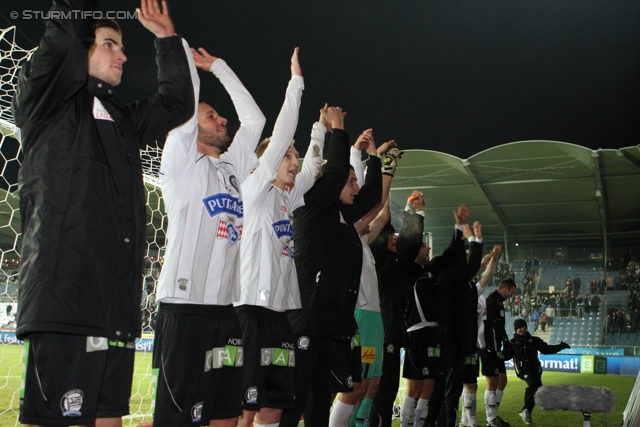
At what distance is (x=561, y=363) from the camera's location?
2247 centimetres

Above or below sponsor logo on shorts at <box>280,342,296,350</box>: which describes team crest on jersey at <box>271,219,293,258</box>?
above

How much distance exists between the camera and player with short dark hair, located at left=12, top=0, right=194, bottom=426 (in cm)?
219

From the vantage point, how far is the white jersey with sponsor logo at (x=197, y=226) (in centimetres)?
333

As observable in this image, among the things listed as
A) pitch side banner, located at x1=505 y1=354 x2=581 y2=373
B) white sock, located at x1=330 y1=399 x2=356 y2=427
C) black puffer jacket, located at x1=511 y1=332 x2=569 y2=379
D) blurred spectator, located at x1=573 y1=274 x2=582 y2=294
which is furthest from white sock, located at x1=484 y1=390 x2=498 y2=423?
blurred spectator, located at x1=573 y1=274 x2=582 y2=294

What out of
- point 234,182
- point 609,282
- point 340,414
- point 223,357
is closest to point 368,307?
point 340,414

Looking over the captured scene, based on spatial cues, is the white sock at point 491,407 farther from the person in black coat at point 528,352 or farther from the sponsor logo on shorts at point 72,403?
the sponsor logo on shorts at point 72,403

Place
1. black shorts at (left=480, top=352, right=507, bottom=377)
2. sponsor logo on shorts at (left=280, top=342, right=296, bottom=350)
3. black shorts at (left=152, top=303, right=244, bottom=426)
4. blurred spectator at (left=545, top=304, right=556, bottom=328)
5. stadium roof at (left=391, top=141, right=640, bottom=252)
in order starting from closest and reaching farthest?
black shorts at (left=152, top=303, right=244, bottom=426) → sponsor logo on shorts at (left=280, top=342, right=296, bottom=350) → black shorts at (left=480, top=352, right=507, bottom=377) → stadium roof at (left=391, top=141, right=640, bottom=252) → blurred spectator at (left=545, top=304, right=556, bottom=328)

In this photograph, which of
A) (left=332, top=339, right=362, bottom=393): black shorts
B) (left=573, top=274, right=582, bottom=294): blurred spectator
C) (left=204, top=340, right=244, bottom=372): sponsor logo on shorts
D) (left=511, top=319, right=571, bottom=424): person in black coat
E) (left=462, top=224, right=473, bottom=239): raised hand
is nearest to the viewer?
(left=204, top=340, right=244, bottom=372): sponsor logo on shorts

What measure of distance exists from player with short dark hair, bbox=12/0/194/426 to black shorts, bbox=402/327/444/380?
4.81m

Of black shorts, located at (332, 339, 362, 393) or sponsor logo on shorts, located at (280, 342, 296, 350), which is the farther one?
black shorts, located at (332, 339, 362, 393)

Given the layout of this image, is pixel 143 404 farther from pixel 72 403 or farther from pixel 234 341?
pixel 72 403

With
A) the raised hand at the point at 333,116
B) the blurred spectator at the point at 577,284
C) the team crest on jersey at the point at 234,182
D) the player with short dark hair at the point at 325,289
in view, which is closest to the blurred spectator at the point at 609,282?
the blurred spectator at the point at 577,284

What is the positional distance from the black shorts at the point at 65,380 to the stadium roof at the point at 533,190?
61.4 feet

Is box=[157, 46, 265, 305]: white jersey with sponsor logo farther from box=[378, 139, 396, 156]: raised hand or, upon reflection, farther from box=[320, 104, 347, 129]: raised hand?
box=[378, 139, 396, 156]: raised hand
